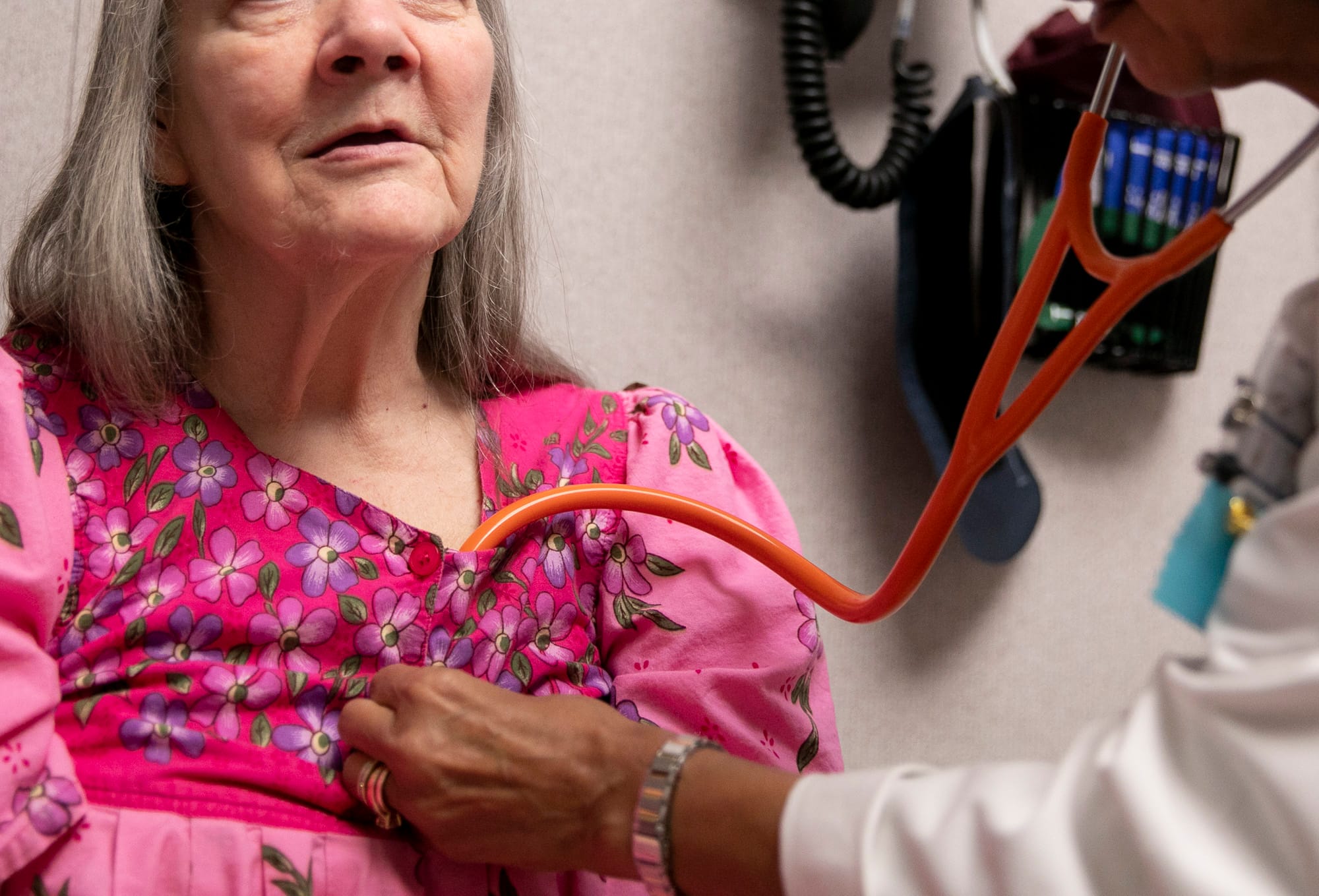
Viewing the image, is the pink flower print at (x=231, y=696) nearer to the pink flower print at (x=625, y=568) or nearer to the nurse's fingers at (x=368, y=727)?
the nurse's fingers at (x=368, y=727)

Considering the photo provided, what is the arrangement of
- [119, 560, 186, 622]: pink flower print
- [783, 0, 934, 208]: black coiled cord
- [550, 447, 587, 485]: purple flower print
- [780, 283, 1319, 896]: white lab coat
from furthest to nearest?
1. [783, 0, 934, 208]: black coiled cord
2. [550, 447, 587, 485]: purple flower print
3. [119, 560, 186, 622]: pink flower print
4. [780, 283, 1319, 896]: white lab coat

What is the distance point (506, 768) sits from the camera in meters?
0.84

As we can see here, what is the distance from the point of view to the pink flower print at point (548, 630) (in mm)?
1025

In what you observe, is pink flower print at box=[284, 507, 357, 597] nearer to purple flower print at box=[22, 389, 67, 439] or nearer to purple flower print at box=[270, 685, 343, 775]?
purple flower print at box=[270, 685, 343, 775]

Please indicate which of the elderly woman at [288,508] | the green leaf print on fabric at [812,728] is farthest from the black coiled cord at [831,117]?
the green leaf print on fabric at [812,728]

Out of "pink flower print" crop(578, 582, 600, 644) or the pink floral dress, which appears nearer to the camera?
the pink floral dress

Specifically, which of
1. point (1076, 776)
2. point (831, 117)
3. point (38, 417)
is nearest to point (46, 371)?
point (38, 417)

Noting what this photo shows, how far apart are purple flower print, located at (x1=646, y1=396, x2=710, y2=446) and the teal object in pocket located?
545mm

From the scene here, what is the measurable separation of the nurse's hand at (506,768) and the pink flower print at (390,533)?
0.41ft

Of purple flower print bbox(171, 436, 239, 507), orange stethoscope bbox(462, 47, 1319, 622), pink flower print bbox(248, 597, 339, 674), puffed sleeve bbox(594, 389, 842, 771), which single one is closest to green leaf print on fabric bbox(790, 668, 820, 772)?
puffed sleeve bbox(594, 389, 842, 771)

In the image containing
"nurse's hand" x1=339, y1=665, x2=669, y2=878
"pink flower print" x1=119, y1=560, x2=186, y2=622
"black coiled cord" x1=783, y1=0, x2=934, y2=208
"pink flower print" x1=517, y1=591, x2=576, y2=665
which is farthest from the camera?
"black coiled cord" x1=783, y1=0, x2=934, y2=208

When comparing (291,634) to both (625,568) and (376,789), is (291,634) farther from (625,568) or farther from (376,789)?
(625,568)

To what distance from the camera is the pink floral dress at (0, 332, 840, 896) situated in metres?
0.85

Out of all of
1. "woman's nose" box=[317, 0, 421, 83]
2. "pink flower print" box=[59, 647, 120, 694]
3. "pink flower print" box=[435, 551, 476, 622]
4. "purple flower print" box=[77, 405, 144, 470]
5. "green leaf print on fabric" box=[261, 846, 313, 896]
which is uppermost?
"woman's nose" box=[317, 0, 421, 83]
